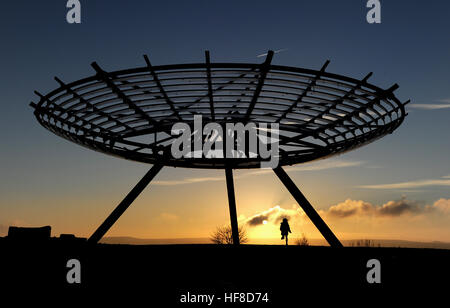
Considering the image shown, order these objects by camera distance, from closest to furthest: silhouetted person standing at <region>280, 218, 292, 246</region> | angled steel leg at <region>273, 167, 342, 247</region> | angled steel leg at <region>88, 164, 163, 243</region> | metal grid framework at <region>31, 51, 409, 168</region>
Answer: metal grid framework at <region>31, 51, 409, 168</region>, angled steel leg at <region>88, 164, 163, 243</region>, angled steel leg at <region>273, 167, 342, 247</region>, silhouetted person standing at <region>280, 218, 292, 246</region>

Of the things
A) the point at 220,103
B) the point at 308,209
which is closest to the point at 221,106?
the point at 220,103

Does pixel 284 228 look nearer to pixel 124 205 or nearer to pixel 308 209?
pixel 308 209

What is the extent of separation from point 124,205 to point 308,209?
30.3 feet

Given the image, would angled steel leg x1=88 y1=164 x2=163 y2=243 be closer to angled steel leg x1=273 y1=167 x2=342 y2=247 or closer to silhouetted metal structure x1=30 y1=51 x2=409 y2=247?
silhouetted metal structure x1=30 y1=51 x2=409 y2=247

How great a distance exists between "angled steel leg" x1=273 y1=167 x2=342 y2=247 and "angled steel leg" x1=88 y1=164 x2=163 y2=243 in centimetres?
654

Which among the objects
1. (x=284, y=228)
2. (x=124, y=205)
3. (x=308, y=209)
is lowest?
(x=284, y=228)

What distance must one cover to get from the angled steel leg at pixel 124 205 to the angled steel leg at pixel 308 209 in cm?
654

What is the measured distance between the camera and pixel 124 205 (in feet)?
77.0

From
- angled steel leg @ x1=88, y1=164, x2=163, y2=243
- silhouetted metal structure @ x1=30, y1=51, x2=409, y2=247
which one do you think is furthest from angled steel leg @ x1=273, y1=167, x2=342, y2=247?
angled steel leg @ x1=88, y1=164, x2=163, y2=243

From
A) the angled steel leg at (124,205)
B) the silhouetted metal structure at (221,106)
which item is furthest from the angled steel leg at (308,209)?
the angled steel leg at (124,205)

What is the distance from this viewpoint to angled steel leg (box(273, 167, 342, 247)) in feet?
75.8
